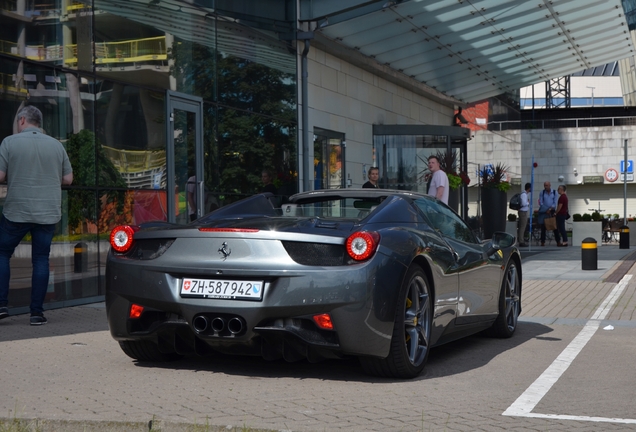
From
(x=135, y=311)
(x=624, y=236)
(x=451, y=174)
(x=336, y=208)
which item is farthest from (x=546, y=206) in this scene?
(x=135, y=311)

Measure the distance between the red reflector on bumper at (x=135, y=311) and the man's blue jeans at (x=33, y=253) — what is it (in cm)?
308

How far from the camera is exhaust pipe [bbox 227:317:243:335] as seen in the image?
580cm

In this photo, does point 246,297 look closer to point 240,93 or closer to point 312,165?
point 240,93

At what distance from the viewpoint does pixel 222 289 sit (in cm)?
586

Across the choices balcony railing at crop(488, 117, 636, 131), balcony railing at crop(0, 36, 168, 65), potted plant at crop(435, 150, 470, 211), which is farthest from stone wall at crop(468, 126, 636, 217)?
balcony railing at crop(0, 36, 168, 65)

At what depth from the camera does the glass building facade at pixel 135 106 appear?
36.6ft

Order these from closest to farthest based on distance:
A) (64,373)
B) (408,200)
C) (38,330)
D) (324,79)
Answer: (64,373), (408,200), (38,330), (324,79)

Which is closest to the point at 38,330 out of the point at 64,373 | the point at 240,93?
the point at 64,373

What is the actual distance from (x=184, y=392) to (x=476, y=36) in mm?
19384

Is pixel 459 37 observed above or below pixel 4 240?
above

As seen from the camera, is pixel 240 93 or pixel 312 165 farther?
pixel 312 165

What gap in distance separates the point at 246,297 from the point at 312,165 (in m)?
14.7

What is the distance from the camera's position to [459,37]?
23.3m

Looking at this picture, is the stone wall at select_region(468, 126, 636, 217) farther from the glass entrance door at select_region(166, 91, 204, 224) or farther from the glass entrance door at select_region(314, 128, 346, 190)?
the glass entrance door at select_region(166, 91, 204, 224)
